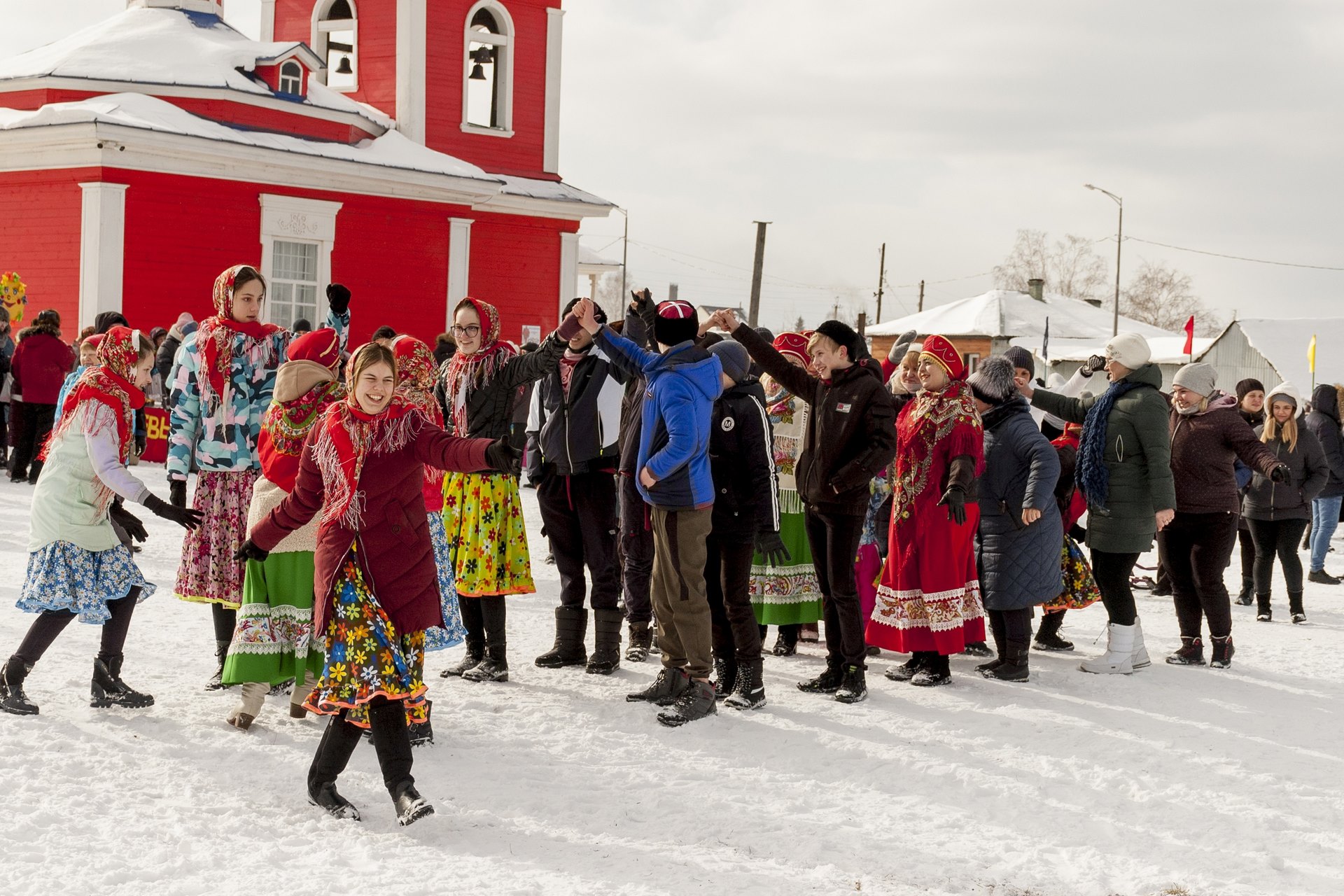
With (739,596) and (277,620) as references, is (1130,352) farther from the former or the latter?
(277,620)

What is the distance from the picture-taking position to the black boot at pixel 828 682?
6.68 m

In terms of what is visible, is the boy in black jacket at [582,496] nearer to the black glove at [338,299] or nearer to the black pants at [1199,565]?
the black glove at [338,299]

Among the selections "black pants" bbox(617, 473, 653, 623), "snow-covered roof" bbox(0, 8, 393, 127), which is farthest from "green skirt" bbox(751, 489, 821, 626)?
"snow-covered roof" bbox(0, 8, 393, 127)

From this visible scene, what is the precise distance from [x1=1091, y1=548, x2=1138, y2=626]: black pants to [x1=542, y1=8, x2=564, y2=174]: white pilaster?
1832 cm

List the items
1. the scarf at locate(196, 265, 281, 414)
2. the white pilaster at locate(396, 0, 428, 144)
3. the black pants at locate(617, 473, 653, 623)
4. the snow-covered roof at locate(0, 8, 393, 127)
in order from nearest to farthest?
the scarf at locate(196, 265, 281, 414), the black pants at locate(617, 473, 653, 623), the snow-covered roof at locate(0, 8, 393, 127), the white pilaster at locate(396, 0, 428, 144)

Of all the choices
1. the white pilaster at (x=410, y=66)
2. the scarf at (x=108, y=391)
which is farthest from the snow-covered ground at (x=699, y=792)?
the white pilaster at (x=410, y=66)

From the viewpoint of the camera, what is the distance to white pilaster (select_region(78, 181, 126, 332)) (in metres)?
17.2

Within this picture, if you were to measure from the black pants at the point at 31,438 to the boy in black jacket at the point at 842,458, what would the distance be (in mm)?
9984

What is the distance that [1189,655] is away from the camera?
7.82m

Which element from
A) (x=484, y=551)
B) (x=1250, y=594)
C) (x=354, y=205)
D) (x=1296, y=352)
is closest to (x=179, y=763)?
(x=484, y=551)

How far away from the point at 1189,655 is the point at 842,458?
9.42 ft

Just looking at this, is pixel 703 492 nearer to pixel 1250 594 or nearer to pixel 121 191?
pixel 1250 594

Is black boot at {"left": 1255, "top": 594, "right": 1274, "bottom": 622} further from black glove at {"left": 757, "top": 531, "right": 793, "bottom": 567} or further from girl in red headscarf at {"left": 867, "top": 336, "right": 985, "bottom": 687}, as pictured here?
black glove at {"left": 757, "top": 531, "right": 793, "bottom": 567}

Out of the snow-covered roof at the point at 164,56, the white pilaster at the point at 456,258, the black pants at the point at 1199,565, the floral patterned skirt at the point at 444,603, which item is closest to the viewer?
the floral patterned skirt at the point at 444,603
